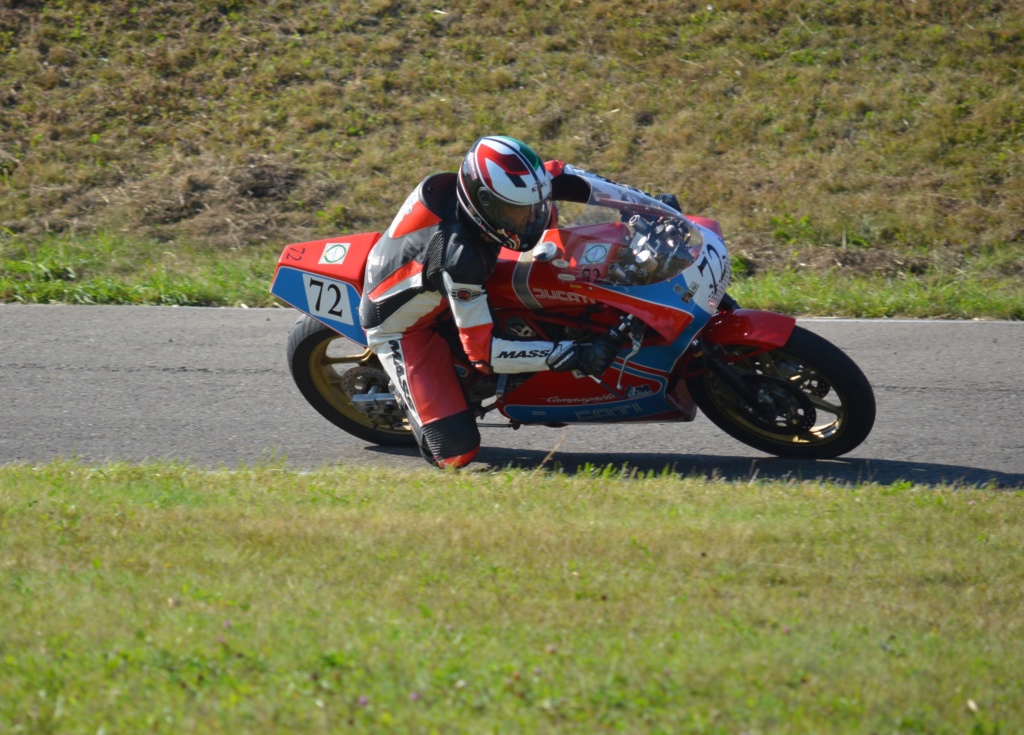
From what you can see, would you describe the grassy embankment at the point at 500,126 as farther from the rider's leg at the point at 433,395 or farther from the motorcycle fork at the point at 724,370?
the rider's leg at the point at 433,395

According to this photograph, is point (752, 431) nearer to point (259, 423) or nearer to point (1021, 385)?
point (1021, 385)

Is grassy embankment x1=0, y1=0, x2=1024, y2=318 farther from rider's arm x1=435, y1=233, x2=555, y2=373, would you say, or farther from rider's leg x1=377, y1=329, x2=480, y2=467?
rider's arm x1=435, y1=233, x2=555, y2=373

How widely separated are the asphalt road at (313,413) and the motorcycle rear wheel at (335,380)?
0.34ft

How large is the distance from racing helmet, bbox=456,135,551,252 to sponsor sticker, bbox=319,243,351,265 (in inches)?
38.1

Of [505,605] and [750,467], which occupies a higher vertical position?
[505,605]

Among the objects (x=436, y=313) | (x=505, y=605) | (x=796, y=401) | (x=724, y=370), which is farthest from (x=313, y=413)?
(x=505, y=605)

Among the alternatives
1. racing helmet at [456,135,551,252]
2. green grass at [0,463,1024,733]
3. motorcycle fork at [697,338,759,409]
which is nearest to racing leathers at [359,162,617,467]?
racing helmet at [456,135,551,252]

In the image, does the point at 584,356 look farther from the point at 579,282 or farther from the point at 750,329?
the point at 750,329

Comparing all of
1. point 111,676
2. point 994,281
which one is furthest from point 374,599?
point 994,281

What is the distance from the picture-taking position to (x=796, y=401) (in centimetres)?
586

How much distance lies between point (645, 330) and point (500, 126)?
352 inches

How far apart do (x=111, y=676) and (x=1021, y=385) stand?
593 centimetres

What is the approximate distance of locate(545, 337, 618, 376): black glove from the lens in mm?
5559

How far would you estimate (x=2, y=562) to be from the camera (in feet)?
15.1
